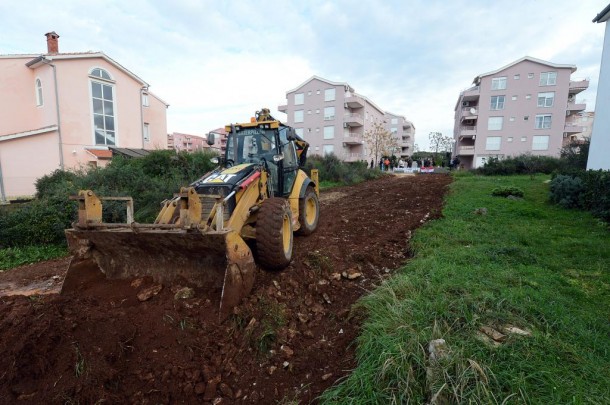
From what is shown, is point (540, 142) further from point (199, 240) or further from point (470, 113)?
point (199, 240)

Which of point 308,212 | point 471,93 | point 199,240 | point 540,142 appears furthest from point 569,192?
point 471,93

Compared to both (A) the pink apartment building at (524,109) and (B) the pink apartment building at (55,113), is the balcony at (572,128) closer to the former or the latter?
(A) the pink apartment building at (524,109)

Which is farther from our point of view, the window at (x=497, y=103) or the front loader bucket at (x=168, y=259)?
the window at (x=497, y=103)

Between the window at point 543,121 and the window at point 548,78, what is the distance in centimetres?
329

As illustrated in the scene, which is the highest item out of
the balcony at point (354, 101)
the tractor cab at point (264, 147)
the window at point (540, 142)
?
the balcony at point (354, 101)

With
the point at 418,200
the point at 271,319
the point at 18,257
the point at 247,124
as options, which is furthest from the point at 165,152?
the point at 271,319

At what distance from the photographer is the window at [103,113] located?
16.5 metres

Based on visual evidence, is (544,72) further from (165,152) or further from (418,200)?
(165,152)

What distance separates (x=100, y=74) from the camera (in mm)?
16688

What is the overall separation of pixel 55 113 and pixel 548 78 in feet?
141

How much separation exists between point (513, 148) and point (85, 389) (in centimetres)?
4223

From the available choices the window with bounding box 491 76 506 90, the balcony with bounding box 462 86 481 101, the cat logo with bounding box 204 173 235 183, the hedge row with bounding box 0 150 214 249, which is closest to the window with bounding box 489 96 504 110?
the window with bounding box 491 76 506 90

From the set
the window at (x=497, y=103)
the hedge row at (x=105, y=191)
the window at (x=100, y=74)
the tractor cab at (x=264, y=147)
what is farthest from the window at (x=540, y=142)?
the window at (x=100, y=74)


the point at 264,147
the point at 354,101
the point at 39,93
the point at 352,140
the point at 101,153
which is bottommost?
the point at 264,147
